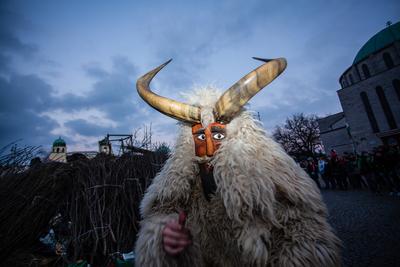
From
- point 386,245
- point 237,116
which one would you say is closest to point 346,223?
point 386,245

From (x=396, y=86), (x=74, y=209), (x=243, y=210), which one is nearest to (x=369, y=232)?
(x=243, y=210)

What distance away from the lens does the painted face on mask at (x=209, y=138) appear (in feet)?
4.94

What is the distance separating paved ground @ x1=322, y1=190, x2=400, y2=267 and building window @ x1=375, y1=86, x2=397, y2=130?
83.2 feet

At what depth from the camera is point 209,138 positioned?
1.51m

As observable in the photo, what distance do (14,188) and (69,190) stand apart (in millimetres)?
659

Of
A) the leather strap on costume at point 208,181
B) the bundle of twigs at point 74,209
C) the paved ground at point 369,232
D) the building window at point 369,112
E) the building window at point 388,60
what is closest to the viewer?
the leather strap on costume at point 208,181

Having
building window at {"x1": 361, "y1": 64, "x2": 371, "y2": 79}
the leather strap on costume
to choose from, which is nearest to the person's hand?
the leather strap on costume

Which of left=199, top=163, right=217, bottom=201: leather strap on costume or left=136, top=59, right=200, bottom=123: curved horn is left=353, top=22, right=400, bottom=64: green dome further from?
left=199, top=163, right=217, bottom=201: leather strap on costume

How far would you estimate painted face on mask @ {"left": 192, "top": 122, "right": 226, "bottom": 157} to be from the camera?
151 centimetres

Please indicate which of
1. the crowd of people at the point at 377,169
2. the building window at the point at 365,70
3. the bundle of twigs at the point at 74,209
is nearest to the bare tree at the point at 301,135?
the building window at the point at 365,70

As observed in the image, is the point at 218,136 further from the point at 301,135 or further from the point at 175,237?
the point at 301,135

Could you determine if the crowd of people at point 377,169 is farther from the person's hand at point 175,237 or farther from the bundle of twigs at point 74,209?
the person's hand at point 175,237

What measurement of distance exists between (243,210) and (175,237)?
48 cm

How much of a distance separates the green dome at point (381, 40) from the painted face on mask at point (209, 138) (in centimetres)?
3875
